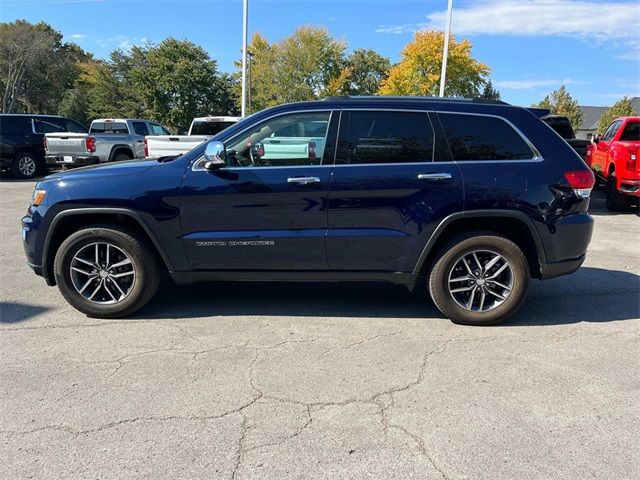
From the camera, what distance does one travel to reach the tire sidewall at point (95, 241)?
14.1ft

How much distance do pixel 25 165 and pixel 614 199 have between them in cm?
1673

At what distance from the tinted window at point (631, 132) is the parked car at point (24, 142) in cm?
1668

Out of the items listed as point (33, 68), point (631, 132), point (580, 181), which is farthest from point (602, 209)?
point (33, 68)

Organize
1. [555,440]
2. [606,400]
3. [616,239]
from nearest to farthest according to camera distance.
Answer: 1. [555,440]
2. [606,400]
3. [616,239]

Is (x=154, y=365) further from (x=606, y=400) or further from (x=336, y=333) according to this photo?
(x=606, y=400)

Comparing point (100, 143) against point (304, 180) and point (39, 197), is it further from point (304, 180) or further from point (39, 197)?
point (304, 180)

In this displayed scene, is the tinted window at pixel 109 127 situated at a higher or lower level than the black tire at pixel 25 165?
higher

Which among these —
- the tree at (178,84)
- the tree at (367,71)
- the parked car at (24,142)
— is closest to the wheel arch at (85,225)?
Answer: the parked car at (24,142)

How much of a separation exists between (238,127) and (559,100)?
208 ft

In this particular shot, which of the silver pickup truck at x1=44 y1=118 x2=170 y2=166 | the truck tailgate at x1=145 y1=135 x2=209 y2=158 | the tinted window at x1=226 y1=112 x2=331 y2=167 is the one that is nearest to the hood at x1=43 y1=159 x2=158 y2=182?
the tinted window at x1=226 y1=112 x2=331 y2=167

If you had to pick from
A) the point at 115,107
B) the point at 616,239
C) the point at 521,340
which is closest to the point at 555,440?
the point at 521,340

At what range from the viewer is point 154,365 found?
142 inches

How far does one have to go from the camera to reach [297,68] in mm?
49062

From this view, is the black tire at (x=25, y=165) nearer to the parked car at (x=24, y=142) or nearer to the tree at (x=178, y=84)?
the parked car at (x=24, y=142)
